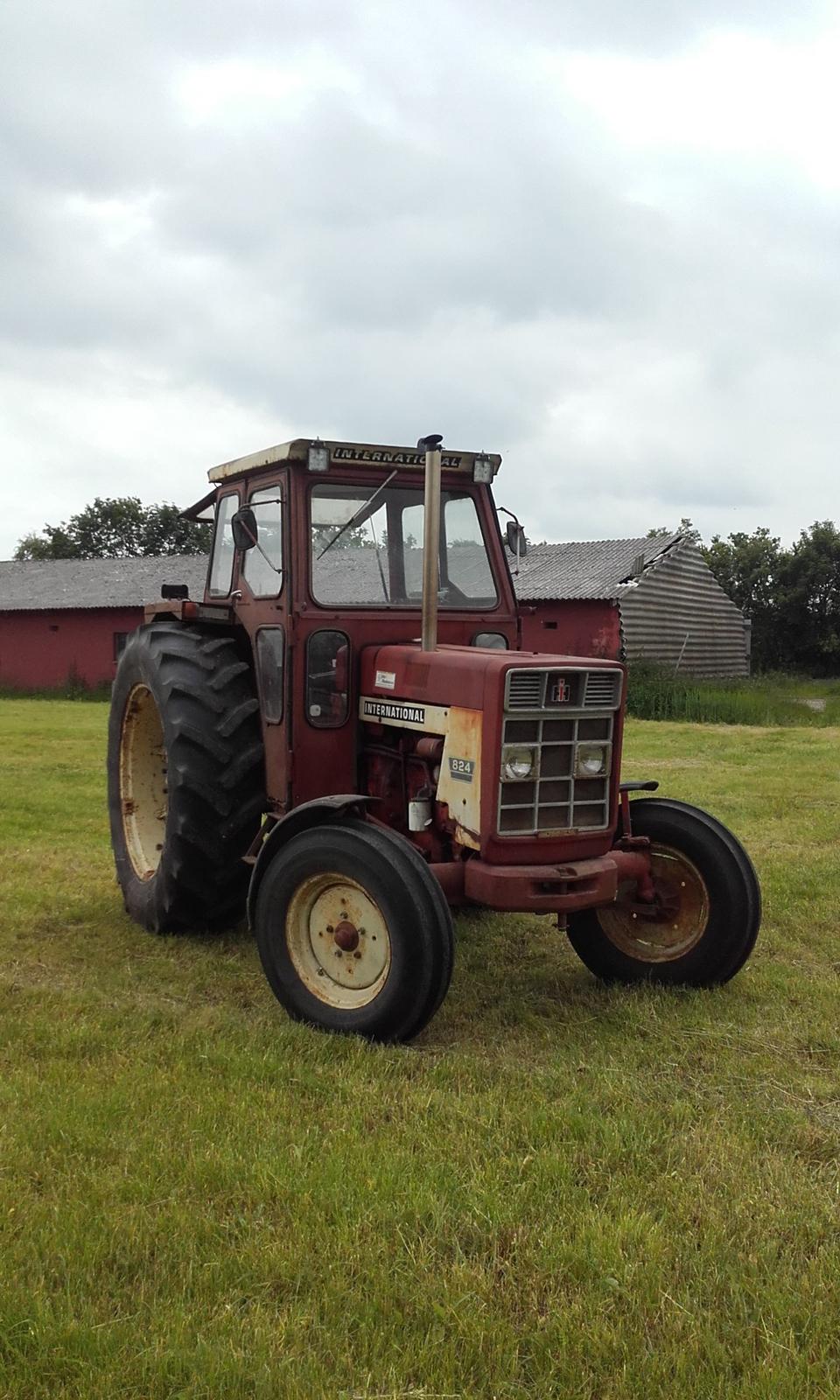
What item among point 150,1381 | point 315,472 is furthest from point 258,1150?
point 315,472

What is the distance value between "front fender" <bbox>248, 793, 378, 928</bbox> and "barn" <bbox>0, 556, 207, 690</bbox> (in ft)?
82.7

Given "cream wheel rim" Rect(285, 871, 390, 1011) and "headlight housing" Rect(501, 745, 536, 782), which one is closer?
"cream wheel rim" Rect(285, 871, 390, 1011)

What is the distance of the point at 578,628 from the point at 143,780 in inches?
747

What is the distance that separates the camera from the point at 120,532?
58.5m

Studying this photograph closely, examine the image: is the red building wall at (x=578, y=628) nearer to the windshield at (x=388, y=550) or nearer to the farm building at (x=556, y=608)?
the farm building at (x=556, y=608)

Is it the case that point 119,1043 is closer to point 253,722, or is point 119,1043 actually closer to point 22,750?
point 253,722

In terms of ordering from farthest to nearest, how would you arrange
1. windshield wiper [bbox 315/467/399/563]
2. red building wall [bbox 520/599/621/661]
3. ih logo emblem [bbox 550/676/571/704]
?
1. red building wall [bbox 520/599/621/661]
2. windshield wiper [bbox 315/467/399/563]
3. ih logo emblem [bbox 550/676/571/704]

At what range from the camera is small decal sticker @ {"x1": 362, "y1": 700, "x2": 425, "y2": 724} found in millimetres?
5000

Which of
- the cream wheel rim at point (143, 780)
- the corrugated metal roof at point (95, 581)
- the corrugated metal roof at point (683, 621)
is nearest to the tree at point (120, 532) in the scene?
the corrugated metal roof at point (95, 581)

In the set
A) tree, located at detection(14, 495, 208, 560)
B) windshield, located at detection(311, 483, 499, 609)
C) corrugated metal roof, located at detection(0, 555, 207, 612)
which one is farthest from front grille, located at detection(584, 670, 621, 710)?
tree, located at detection(14, 495, 208, 560)

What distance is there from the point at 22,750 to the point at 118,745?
8801 millimetres

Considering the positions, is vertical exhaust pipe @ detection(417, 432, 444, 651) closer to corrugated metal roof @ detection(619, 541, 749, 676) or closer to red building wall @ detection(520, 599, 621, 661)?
red building wall @ detection(520, 599, 621, 661)

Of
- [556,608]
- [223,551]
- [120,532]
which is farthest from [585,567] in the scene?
[120,532]

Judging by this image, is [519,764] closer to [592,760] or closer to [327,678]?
[592,760]
